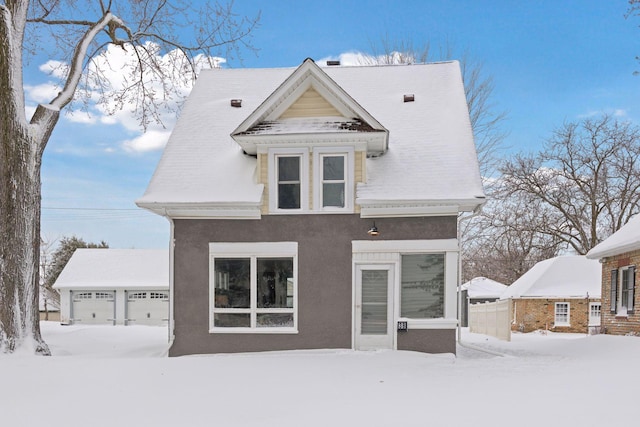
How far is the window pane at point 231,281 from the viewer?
1152 cm

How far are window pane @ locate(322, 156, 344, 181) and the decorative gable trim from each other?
2.17 ft

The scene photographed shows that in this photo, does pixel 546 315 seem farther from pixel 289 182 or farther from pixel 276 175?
pixel 276 175

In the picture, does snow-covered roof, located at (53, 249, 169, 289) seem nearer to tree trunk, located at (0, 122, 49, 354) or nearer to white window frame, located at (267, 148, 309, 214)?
tree trunk, located at (0, 122, 49, 354)

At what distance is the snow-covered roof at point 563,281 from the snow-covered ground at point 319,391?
575 inches

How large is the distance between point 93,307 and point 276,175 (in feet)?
77.4

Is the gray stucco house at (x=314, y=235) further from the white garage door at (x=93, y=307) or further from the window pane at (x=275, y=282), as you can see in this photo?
the white garage door at (x=93, y=307)

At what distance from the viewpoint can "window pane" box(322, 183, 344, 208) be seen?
11.5m

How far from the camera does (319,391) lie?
6.96m

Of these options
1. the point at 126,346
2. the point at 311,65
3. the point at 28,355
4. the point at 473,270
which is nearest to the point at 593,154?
the point at 473,270

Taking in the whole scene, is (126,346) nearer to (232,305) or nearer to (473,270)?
(232,305)

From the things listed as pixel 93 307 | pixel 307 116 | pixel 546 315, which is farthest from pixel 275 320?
pixel 93 307

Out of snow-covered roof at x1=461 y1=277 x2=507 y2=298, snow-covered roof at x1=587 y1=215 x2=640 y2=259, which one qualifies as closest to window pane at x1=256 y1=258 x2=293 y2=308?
snow-covered roof at x1=587 y1=215 x2=640 y2=259

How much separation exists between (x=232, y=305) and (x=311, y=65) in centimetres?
564

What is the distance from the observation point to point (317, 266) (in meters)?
11.4
